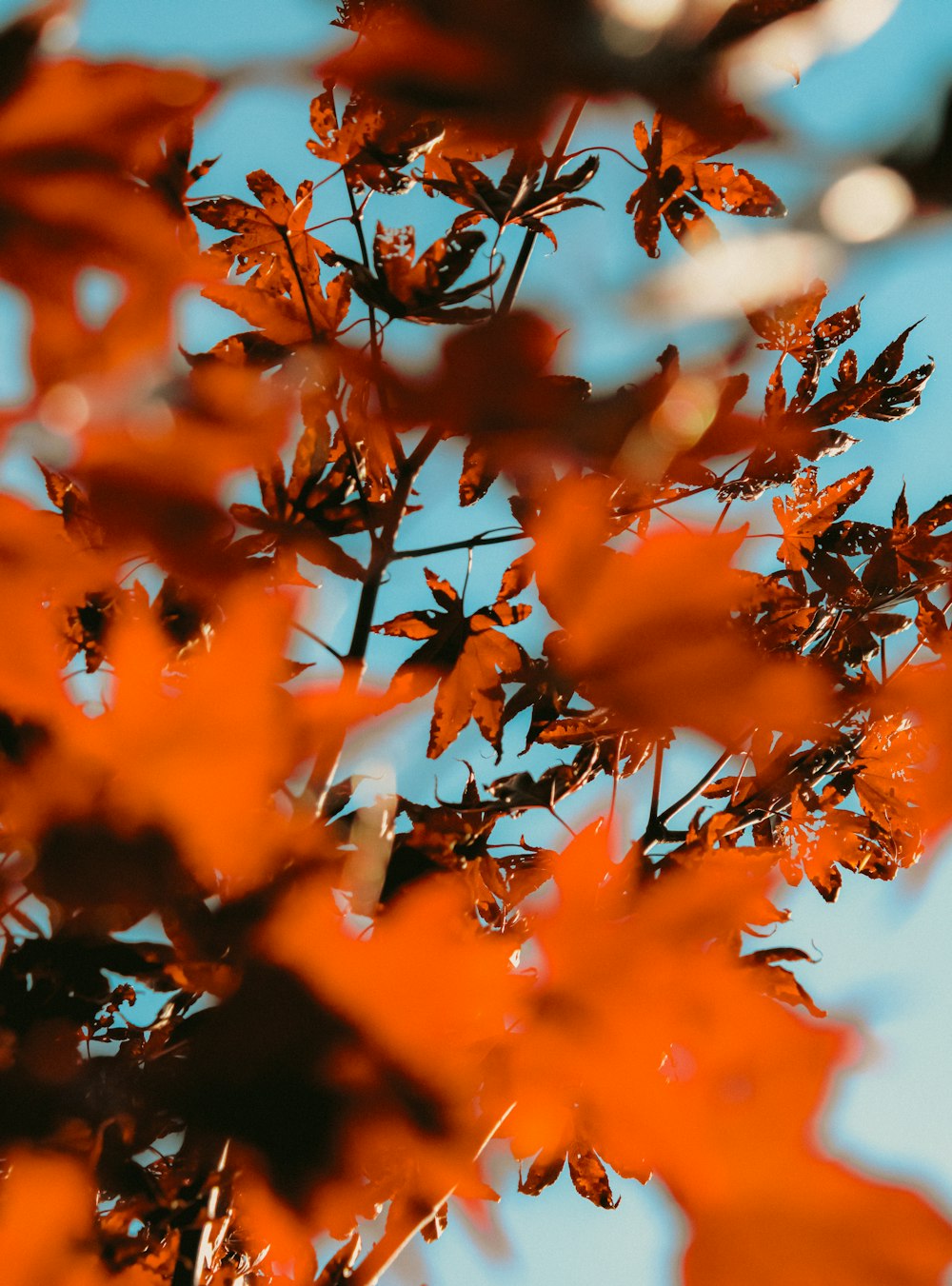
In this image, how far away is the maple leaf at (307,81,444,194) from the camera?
50cm

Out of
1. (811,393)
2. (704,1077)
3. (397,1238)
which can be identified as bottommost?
(397,1238)

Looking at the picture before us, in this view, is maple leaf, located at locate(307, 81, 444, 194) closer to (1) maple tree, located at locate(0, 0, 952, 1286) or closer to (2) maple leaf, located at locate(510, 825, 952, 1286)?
(1) maple tree, located at locate(0, 0, 952, 1286)

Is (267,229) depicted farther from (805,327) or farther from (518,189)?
(805,327)

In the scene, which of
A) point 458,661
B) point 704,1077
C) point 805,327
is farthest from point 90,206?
point 704,1077

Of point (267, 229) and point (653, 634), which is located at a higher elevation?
point (267, 229)

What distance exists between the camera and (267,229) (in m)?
0.58

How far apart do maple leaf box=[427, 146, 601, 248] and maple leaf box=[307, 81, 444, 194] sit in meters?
0.02

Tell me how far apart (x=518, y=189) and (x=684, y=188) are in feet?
0.45

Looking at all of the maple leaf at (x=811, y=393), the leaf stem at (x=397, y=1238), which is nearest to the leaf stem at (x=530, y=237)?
the maple leaf at (x=811, y=393)

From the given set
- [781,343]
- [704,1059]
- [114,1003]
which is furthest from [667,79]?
[114,1003]

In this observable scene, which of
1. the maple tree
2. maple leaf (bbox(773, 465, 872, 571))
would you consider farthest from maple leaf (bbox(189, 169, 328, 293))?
maple leaf (bbox(773, 465, 872, 571))

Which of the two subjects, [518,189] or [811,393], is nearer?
[518,189]

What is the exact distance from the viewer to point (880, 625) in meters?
0.63

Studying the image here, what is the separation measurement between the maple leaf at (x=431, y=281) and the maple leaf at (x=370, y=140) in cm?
4
